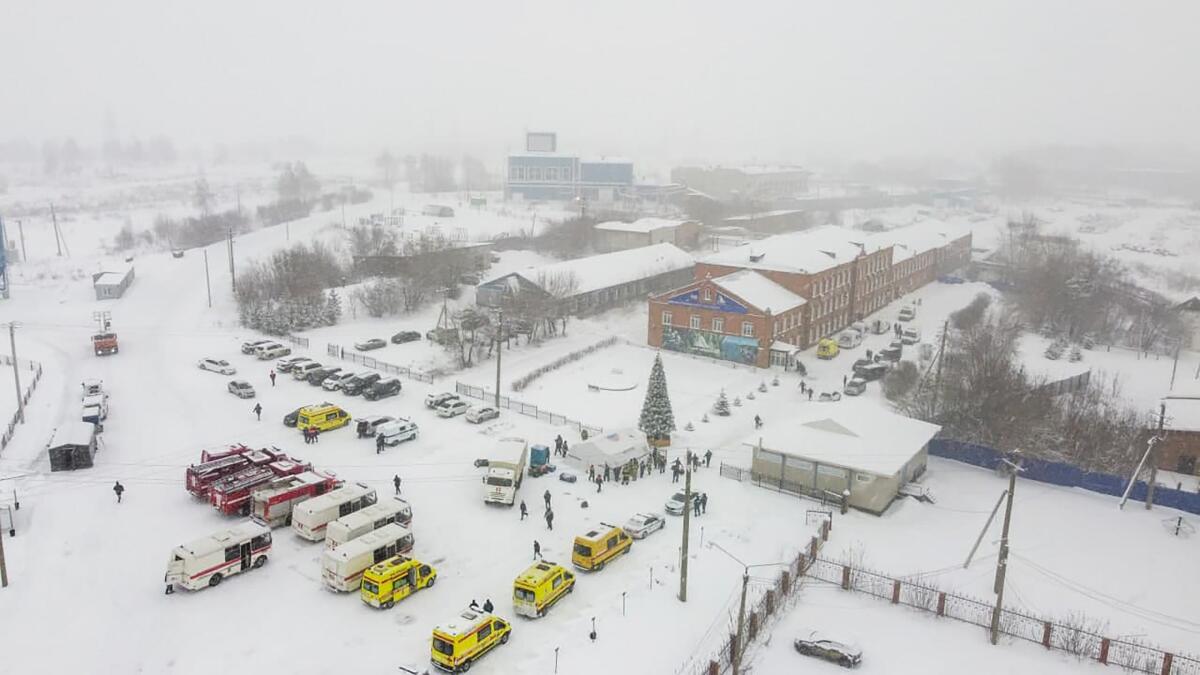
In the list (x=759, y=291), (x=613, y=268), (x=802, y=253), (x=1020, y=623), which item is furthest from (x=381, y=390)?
(x=802, y=253)

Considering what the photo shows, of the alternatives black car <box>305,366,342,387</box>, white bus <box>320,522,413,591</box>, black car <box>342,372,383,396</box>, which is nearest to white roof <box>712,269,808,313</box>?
black car <box>342,372,383,396</box>

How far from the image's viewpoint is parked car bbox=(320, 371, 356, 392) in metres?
37.5

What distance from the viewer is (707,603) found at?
21062 millimetres

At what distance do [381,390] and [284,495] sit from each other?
1258 cm

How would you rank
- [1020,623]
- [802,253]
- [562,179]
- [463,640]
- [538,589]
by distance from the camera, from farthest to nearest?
[562,179] → [802,253] → [1020,623] → [538,589] → [463,640]

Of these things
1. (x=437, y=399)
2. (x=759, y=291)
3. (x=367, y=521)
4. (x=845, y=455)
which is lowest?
(x=437, y=399)

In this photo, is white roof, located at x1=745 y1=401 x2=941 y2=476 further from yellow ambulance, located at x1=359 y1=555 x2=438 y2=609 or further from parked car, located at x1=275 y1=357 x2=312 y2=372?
parked car, located at x1=275 y1=357 x2=312 y2=372

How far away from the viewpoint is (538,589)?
776 inches

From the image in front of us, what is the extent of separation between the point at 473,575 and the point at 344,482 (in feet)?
24.6

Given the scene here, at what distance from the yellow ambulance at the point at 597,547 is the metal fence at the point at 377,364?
64.4ft

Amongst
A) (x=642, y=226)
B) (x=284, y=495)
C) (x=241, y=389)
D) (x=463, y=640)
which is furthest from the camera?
(x=642, y=226)

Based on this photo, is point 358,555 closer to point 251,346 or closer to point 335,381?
point 335,381

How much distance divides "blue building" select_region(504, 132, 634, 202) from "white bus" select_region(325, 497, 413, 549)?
94726 mm

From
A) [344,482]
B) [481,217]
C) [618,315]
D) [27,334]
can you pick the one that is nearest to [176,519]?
[344,482]
